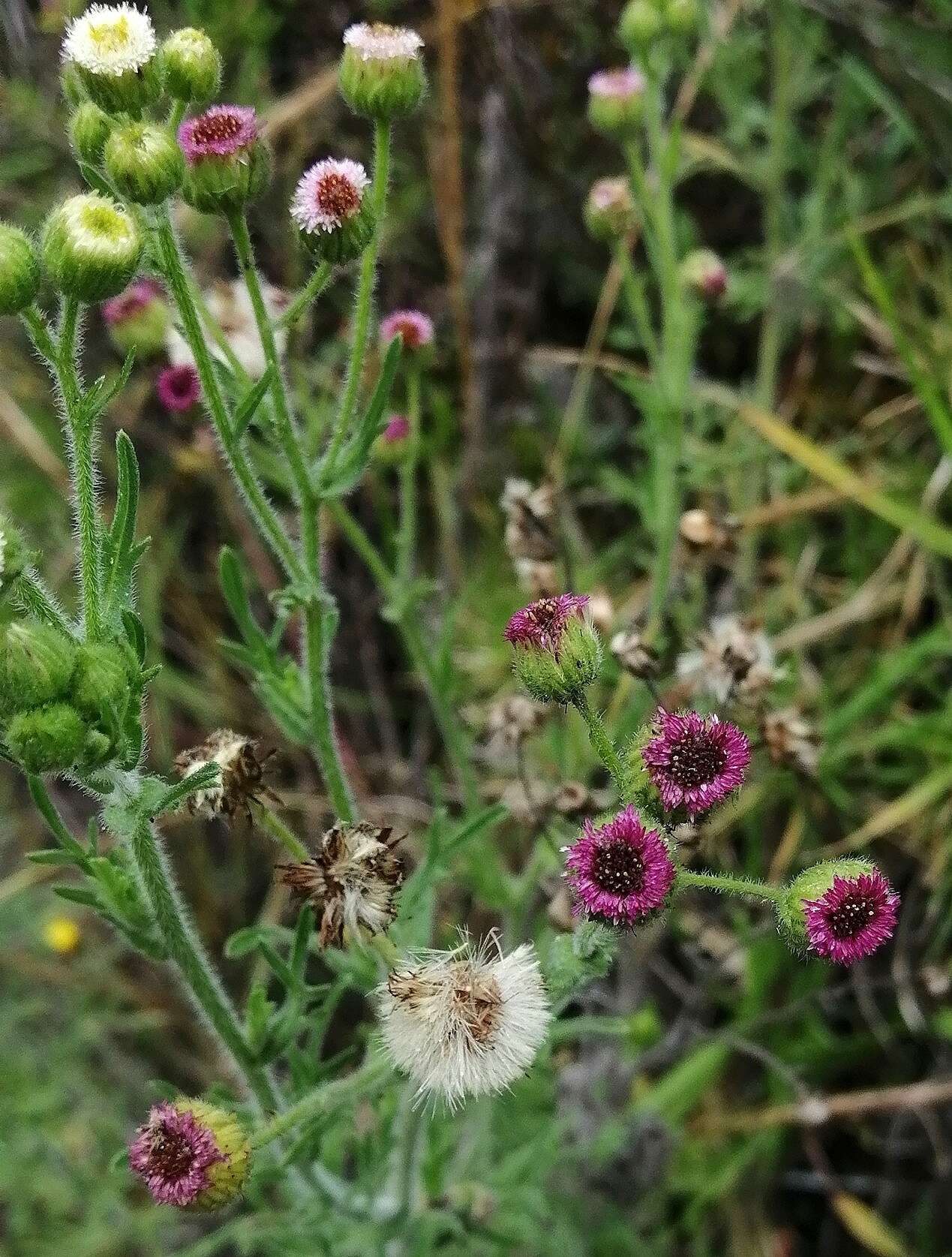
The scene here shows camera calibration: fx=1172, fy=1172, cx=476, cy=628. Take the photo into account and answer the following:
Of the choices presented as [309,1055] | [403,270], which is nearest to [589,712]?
[309,1055]

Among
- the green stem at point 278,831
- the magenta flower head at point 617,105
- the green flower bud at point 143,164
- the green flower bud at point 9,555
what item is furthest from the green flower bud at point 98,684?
the magenta flower head at point 617,105

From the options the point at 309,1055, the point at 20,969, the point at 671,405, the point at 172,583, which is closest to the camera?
the point at 309,1055

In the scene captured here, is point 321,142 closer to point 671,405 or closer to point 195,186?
point 671,405

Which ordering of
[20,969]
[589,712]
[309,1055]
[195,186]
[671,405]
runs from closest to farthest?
[589,712] < [195,186] < [309,1055] < [671,405] < [20,969]

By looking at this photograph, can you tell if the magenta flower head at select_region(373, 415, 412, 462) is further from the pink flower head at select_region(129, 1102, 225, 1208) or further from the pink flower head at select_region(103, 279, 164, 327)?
the pink flower head at select_region(129, 1102, 225, 1208)

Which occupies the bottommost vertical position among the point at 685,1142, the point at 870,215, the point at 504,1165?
the point at 685,1142

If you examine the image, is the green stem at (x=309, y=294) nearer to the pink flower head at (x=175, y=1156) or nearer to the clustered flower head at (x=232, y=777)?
the clustered flower head at (x=232, y=777)

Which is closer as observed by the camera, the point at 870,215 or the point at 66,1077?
the point at 66,1077
